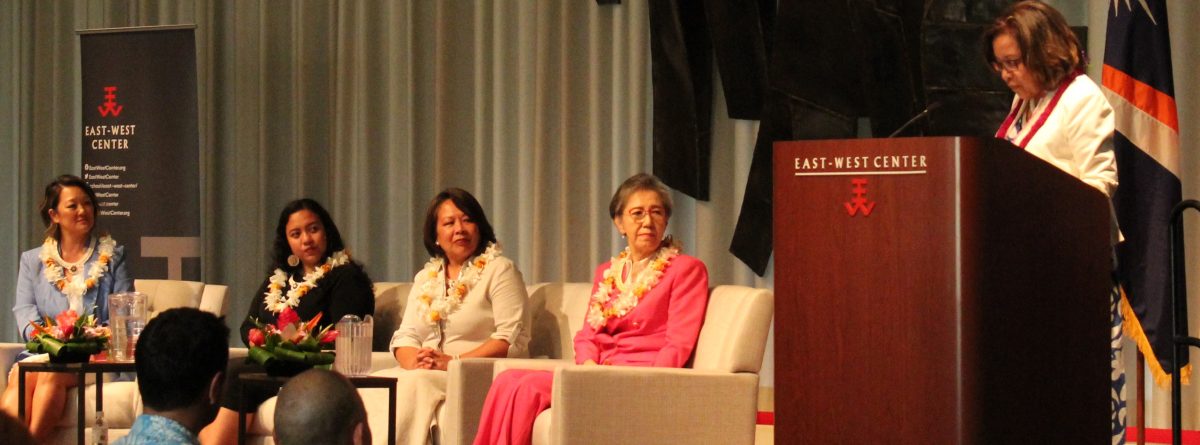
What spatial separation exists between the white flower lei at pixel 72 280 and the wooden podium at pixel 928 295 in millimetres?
3955

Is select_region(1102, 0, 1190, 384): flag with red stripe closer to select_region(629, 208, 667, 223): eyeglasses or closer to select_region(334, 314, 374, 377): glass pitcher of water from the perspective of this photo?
select_region(629, 208, 667, 223): eyeglasses

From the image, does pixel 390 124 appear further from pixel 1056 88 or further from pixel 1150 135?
pixel 1056 88

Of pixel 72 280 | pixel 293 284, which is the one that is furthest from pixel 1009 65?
pixel 72 280

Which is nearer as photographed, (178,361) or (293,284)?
(178,361)

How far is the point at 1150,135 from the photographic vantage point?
168 inches

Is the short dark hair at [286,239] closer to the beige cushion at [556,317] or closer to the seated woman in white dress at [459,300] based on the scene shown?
the seated woman in white dress at [459,300]

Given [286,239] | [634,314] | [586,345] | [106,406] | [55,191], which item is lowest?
[106,406]

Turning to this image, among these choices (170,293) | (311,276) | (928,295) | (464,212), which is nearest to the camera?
(928,295)

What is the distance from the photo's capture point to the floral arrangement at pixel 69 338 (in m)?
4.43

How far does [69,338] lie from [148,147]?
2309 millimetres

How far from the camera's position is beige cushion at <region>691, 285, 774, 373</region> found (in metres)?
4.09

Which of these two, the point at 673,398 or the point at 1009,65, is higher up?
the point at 1009,65

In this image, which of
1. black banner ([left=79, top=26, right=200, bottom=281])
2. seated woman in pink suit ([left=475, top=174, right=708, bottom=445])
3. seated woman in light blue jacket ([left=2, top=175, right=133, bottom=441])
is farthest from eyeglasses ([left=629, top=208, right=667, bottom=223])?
black banner ([left=79, top=26, right=200, bottom=281])

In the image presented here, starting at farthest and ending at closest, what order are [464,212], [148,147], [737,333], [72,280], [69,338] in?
[148,147], [72,280], [464,212], [69,338], [737,333]
